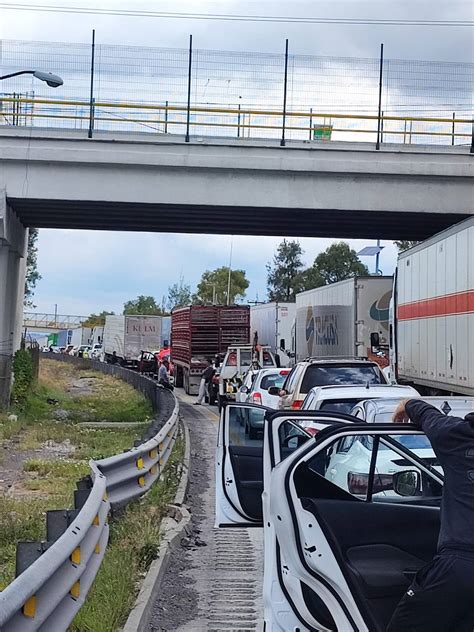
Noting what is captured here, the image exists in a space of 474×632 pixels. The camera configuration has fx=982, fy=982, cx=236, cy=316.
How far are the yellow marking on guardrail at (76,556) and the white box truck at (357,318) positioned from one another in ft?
68.6

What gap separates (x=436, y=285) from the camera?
65.2 ft

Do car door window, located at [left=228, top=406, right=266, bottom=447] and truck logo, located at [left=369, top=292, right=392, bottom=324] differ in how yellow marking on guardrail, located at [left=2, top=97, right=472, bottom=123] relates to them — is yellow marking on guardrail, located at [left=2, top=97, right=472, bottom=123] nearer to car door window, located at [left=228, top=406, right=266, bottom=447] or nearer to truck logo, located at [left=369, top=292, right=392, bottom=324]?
truck logo, located at [left=369, top=292, right=392, bottom=324]

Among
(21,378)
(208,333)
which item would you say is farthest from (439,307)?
(208,333)

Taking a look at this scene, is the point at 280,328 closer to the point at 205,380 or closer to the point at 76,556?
the point at 205,380

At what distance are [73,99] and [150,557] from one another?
2071cm

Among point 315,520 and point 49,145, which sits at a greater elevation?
point 49,145

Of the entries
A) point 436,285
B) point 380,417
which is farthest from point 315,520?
point 436,285

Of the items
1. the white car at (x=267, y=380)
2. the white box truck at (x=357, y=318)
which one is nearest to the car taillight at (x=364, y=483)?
the white car at (x=267, y=380)

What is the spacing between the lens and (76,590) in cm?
603

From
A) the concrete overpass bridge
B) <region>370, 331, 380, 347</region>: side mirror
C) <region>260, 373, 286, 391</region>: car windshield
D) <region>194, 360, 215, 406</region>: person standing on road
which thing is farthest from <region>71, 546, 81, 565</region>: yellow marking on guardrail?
<region>194, 360, 215, 406</region>: person standing on road

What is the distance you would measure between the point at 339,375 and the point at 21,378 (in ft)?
50.5

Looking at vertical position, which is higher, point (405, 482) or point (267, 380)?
point (267, 380)

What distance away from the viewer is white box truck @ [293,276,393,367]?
28688 mm

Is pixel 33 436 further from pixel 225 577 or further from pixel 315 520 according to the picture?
pixel 315 520
